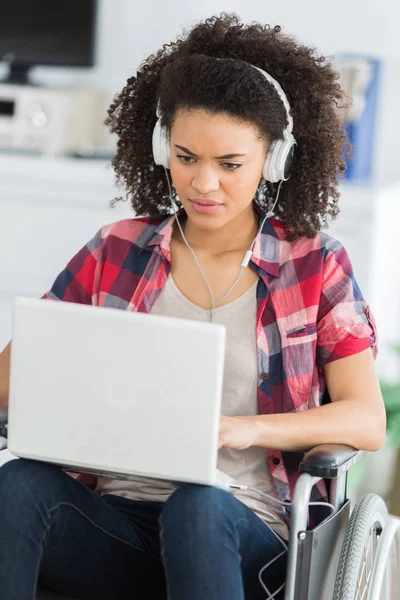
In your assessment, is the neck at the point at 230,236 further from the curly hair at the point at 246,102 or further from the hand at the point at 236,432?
the hand at the point at 236,432

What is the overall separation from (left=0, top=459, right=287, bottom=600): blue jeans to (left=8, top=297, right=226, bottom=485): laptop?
0.10 metres

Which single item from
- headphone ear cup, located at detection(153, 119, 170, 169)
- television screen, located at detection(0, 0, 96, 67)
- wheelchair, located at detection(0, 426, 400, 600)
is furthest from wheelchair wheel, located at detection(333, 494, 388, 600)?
television screen, located at detection(0, 0, 96, 67)

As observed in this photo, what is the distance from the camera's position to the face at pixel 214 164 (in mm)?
1572

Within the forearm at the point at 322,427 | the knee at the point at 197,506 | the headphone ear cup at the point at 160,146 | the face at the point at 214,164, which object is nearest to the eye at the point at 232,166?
the face at the point at 214,164

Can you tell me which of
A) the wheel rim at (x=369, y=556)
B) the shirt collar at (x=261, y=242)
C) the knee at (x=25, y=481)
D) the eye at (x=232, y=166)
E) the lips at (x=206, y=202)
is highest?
the eye at (x=232, y=166)

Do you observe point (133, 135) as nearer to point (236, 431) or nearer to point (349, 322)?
point (349, 322)

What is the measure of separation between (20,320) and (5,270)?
1.90 meters

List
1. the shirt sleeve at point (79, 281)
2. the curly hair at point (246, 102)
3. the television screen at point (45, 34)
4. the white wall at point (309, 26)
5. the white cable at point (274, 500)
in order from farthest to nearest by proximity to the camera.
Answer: the television screen at point (45, 34) → the white wall at point (309, 26) → the shirt sleeve at point (79, 281) → the curly hair at point (246, 102) → the white cable at point (274, 500)

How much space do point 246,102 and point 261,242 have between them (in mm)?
245

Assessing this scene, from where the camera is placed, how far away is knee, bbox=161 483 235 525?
1373 millimetres

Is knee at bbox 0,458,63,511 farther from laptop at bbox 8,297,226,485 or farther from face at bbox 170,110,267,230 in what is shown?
face at bbox 170,110,267,230

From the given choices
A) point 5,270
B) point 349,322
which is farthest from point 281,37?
point 5,270

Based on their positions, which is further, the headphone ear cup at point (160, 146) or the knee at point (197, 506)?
the headphone ear cup at point (160, 146)

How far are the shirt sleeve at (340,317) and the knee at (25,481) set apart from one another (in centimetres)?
48
